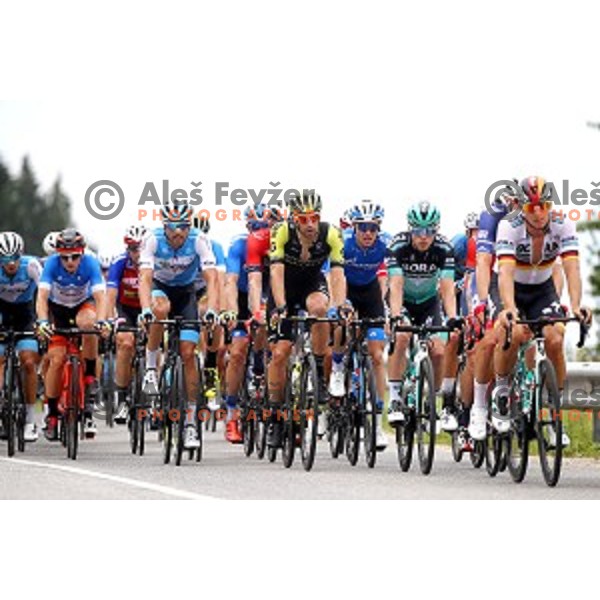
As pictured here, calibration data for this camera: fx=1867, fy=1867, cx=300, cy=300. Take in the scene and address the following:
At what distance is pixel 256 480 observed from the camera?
15.0m

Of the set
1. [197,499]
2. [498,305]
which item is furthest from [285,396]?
[197,499]

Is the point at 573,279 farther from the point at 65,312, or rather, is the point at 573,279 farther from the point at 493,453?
the point at 65,312

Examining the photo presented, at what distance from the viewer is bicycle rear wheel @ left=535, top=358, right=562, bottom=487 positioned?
1337 cm

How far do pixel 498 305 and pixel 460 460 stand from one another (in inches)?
113

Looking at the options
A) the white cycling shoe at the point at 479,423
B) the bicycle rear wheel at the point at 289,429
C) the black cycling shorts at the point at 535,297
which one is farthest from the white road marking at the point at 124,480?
the black cycling shorts at the point at 535,297

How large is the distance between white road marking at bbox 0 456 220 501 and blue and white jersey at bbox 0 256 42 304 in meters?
2.38

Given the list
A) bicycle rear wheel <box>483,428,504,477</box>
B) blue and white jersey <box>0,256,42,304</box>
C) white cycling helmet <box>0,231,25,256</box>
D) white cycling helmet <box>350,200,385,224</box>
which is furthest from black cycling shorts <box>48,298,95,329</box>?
bicycle rear wheel <box>483,428,504,477</box>

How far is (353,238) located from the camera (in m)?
18.0

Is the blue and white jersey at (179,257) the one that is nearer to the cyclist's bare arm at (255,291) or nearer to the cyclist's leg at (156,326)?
the cyclist's leg at (156,326)

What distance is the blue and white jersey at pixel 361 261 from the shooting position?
17891 mm

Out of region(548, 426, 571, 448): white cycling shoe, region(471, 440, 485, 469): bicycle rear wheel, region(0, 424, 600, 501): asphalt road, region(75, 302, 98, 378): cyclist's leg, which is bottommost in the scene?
region(0, 424, 600, 501): asphalt road

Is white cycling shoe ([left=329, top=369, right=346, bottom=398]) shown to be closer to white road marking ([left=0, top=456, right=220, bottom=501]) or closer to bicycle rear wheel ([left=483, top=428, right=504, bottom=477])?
bicycle rear wheel ([left=483, top=428, right=504, bottom=477])

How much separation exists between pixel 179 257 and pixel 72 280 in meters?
2.18

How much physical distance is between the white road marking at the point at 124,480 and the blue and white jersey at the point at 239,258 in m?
3.44
